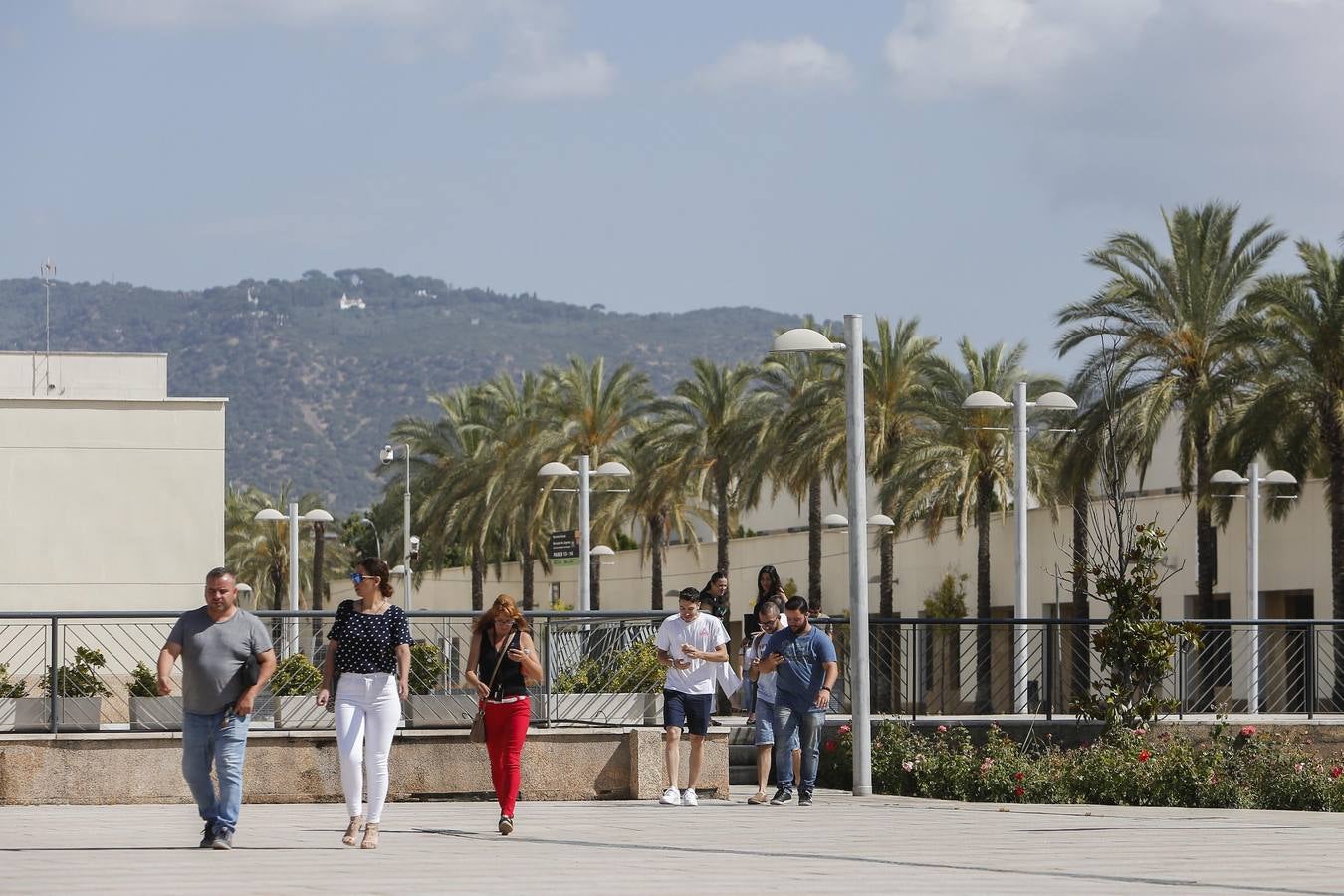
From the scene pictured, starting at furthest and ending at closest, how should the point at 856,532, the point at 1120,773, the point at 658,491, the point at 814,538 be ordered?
the point at 658,491 → the point at 814,538 → the point at 856,532 → the point at 1120,773

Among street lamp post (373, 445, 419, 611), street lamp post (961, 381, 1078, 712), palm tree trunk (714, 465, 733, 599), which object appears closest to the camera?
street lamp post (961, 381, 1078, 712)

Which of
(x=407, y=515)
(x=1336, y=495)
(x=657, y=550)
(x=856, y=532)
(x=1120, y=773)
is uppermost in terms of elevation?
(x=1336, y=495)

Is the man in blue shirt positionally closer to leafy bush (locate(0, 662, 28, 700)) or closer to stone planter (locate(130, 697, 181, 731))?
stone planter (locate(130, 697, 181, 731))

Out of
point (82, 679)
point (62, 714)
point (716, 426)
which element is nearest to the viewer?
point (62, 714)

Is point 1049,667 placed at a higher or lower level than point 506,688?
lower

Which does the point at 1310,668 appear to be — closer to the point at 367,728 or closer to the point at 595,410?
the point at 367,728

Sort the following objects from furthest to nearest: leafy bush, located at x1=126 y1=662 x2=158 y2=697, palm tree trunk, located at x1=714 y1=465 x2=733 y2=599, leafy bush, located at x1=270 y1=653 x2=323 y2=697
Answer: palm tree trunk, located at x1=714 y1=465 x2=733 y2=599
leafy bush, located at x1=126 y1=662 x2=158 y2=697
leafy bush, located at x1=270 y1=653 x2=323 y2=697

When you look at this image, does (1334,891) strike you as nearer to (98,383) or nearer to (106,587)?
(106,587)

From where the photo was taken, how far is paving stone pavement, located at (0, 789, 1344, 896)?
8977 mm

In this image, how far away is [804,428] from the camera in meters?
43.5

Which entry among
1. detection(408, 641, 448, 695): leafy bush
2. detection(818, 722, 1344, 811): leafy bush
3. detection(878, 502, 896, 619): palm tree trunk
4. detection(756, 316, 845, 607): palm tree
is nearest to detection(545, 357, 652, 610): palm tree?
detection(756, 316, 845, 607): palm tree

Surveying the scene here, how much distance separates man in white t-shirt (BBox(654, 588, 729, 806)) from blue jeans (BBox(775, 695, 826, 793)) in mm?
657

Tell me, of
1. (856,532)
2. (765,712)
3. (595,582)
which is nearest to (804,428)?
(595,582)

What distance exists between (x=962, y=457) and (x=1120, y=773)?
88.8 ft
